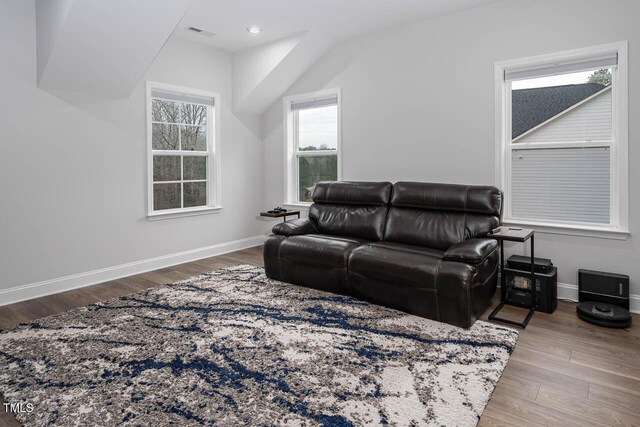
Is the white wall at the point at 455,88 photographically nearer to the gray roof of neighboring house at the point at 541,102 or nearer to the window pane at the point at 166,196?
Answer: the gray roof of neighboring house at the point at 541,102

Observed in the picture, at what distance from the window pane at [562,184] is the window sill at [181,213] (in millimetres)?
3576

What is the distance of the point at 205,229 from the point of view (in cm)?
505

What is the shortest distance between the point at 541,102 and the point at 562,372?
240 centimetres

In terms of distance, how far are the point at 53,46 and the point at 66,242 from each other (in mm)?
1767

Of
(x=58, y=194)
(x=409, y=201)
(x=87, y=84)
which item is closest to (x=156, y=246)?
(x=58, y=194)

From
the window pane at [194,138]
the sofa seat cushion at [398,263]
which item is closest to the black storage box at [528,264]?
the sofa seat cushion at [398,263]

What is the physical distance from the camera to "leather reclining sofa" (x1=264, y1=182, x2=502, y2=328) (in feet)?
9.14

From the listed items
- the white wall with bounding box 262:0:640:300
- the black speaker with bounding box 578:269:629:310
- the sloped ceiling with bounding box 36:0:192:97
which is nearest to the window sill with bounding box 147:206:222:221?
the sloped ceiling with bounding box 36:0:192:97

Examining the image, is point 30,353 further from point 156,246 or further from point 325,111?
point 325,111

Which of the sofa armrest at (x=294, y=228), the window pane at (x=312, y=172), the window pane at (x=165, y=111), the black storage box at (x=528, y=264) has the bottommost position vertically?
the black storage box at (x=528, y=264)

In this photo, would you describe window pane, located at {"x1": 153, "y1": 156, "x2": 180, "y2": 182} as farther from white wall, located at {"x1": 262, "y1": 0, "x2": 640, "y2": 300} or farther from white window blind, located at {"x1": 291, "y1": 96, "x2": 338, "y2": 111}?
white wall, located at {"x1": 262, "y1": 0, "x2": 640, "y2": 300}

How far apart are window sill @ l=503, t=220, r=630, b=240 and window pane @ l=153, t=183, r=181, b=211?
3738 millimetres

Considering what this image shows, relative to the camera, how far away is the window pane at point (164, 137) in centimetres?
447

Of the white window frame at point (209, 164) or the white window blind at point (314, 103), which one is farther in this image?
the white window blind at point (314, 103)
